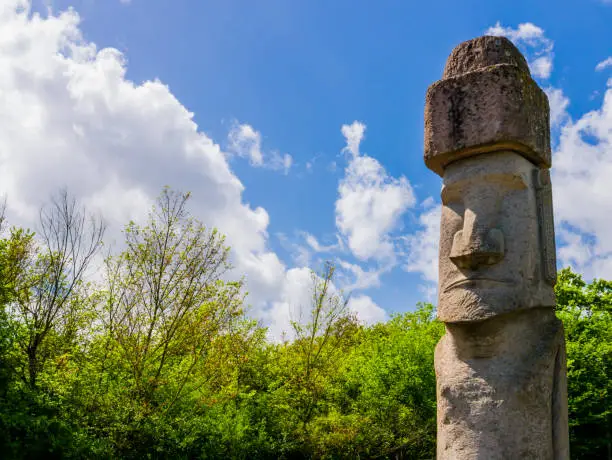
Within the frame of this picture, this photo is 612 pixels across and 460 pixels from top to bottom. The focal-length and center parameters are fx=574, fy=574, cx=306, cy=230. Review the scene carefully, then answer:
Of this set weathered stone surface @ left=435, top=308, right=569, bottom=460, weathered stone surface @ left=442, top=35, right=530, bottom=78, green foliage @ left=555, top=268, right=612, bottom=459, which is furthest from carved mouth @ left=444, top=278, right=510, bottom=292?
green foliage @ left=555, top=268, right=612, bottom=459

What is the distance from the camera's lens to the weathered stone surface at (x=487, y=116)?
17.5 feet

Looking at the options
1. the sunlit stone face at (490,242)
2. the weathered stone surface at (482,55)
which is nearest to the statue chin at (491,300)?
the sunlit stone face at (490,242)

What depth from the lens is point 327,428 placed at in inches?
806

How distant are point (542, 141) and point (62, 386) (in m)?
12.1

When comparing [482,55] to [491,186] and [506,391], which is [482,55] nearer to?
[491,186]

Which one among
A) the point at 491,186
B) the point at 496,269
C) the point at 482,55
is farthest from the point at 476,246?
the point at 482,55

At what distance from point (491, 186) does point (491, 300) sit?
1096 millimetres

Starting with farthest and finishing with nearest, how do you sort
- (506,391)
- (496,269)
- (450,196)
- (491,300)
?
(450,196) → (496,269) → (491,300) → (506,391)

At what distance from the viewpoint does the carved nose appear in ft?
16.7

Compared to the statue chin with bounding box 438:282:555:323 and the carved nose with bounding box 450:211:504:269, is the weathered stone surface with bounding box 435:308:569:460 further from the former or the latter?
the carved nose with bounding box 450:211:504:269

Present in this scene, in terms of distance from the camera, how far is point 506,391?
4.86 meters

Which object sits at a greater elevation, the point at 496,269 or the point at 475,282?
the point at 496,269

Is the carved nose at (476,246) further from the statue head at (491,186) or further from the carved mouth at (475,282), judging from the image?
the carved mouth at (475,282)

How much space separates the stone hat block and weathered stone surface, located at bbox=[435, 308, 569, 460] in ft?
5.23
